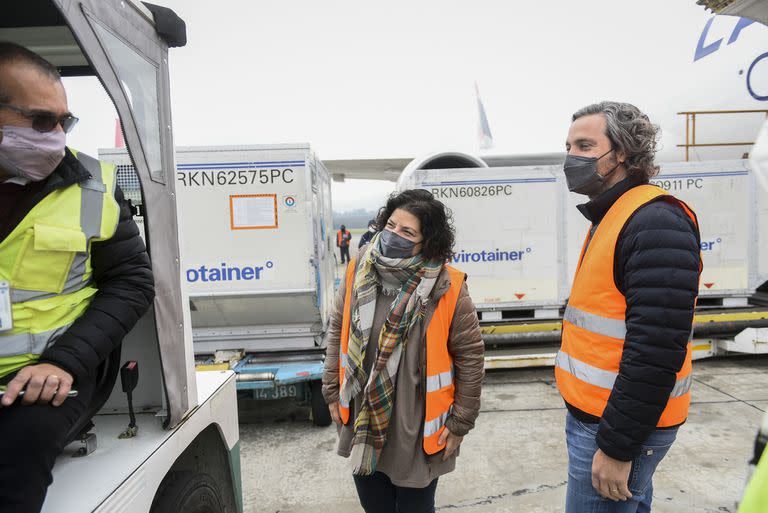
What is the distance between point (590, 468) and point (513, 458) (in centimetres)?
221

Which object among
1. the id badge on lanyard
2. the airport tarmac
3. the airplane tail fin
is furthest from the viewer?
the airplane tail fin

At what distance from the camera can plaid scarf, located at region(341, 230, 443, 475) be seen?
1.75 m

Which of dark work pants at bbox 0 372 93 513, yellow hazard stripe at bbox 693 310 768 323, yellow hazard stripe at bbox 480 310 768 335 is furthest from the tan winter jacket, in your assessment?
yellow hazard stripe at bbox 693 310 768 323

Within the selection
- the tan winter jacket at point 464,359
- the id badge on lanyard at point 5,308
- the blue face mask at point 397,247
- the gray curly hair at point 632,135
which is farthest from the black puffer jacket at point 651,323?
the id badge on lanyard at point 5,308

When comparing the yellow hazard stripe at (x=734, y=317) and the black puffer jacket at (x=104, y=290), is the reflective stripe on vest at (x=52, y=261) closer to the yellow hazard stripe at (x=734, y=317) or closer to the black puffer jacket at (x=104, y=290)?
the black puffer jacket at (x=104, y=290)

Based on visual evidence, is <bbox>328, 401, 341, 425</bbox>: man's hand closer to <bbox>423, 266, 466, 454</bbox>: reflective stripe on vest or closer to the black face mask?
<bbox>423, 266, 466, 454</bbox>: reflective stripe on vest

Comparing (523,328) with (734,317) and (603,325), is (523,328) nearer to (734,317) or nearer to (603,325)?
(734,317)

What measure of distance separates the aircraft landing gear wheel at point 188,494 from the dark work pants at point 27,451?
469 mm

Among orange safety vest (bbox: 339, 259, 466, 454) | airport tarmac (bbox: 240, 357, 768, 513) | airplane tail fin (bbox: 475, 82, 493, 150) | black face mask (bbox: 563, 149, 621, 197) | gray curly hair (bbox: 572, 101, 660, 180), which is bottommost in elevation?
airport tarmac (bbox: 240, 357, 768, 513)

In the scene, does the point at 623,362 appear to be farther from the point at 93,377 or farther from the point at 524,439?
the point at 524,439

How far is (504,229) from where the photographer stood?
523 cm

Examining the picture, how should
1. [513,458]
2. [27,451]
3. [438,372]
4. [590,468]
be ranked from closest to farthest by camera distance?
[27,451] → [590,468] → [438,372] → [513,458]

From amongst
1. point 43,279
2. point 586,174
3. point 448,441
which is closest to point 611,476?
point 448,441

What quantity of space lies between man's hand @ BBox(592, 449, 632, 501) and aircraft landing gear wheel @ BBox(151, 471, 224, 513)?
1.37m
